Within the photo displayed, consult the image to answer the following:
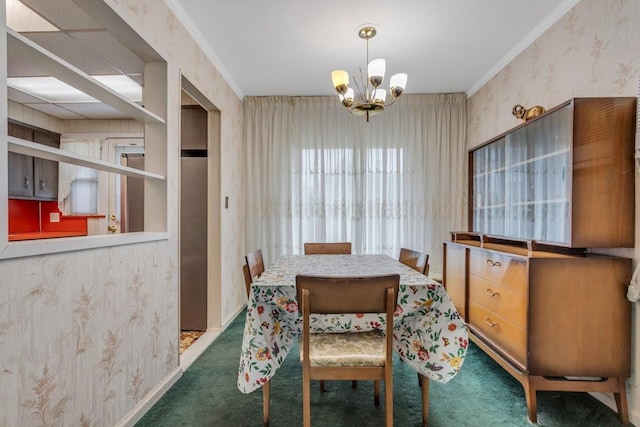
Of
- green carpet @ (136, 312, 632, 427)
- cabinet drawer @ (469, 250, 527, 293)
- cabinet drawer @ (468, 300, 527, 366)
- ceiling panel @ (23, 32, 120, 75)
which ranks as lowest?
green carpet @ (136, 312, 632, 427)

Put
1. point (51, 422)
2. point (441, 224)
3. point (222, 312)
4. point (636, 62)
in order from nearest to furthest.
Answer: point (51, 422) → point (636, 62) → point (222, 312) → point (441, 224)

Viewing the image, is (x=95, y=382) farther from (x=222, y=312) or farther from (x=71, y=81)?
(x=222, y=312)

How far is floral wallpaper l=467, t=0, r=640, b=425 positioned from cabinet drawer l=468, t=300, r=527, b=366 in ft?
1.78

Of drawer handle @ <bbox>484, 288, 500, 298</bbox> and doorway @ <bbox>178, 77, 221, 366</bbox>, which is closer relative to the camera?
drawer handle @ <bbox>484, 288, 500, 298</bbox>

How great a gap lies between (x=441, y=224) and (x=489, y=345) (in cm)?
188

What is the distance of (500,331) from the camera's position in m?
2.08

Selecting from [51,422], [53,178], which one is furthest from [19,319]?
[53,178]

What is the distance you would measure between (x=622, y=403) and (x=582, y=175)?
124 cm

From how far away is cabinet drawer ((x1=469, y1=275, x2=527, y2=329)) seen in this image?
1.84 m

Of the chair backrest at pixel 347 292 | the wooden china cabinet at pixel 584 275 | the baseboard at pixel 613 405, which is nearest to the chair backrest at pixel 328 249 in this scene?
the wooden china cabinet at pixel 584 275

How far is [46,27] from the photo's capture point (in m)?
2.32

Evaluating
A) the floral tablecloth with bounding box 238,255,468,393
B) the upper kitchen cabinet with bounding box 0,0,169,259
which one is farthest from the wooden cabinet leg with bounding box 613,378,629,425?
the upper kitchen cabinet with bounding box 0,0,169,259

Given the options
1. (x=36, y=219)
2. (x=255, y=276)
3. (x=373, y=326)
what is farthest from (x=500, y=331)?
(x=36, y=219)

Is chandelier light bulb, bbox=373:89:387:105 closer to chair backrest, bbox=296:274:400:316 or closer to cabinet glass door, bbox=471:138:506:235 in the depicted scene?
cabinet glass door, bbox=471:138:506:235
